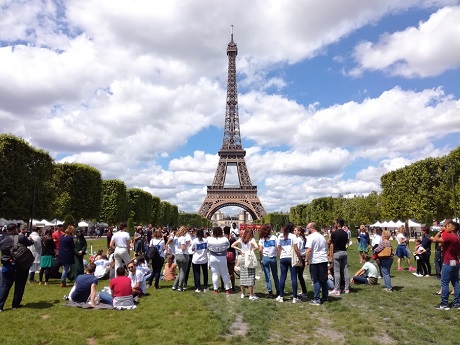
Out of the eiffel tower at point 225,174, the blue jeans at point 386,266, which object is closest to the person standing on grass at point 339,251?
the blue jeans at point 386,266

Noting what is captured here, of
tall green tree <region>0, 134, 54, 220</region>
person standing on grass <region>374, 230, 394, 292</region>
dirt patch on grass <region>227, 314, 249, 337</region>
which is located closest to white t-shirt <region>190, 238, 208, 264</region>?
dirt patch on grass <region>227, 314, 249, 337</region>

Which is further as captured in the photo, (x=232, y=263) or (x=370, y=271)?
(x=370, y=271)

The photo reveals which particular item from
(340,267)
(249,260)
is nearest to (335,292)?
(340,267)

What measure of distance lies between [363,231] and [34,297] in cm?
1675

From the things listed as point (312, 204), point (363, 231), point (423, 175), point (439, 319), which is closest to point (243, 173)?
point (312, 204)

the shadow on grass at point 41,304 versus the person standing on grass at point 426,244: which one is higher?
the person standing on grass at point 426,244

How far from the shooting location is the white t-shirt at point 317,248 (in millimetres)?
10758

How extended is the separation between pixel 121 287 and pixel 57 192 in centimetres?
4027

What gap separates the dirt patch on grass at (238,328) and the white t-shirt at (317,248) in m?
2.76

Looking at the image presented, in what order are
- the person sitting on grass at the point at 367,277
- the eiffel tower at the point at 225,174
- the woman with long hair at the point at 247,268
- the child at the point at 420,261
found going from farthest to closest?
the eiffel tower at the point at 225,174, the child at the point at 420,261, the person sitting on grass at the point at 367,277, the woman with long hair at the point at 247,268

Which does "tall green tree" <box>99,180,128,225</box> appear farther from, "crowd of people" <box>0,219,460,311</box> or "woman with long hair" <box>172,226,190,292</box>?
"woman with long hair" <box>172,226,190,292</box>

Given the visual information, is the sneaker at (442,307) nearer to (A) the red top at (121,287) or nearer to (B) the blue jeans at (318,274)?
(B) the blue jeans at (318,274)

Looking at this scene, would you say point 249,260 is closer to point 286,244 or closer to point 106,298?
point 286,244

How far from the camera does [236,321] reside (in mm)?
9195
